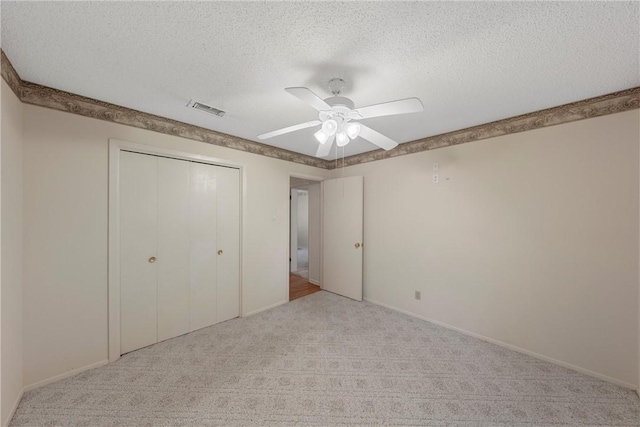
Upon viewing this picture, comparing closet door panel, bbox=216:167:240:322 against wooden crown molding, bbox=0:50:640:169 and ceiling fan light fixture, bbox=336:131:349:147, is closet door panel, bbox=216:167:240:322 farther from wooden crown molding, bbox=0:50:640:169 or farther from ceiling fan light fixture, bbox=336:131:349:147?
ceiling fan light fixture, bbox=336:131:349:147

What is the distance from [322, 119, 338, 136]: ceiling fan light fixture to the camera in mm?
1561

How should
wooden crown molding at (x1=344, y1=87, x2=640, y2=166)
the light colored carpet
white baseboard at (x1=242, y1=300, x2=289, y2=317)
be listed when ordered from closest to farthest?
1. the light colored carpet
2. wooden crown molding at (x1=344, y1=87, x2=640, y2=166)
3. white baseboard at (x1=242, y1=300, x2=289, y2=317)

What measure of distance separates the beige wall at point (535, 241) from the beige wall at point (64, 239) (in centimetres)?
330

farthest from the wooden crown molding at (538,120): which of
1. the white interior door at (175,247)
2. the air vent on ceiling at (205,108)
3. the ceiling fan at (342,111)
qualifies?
the white interior door at (175,247)

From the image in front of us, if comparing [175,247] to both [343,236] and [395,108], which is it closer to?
[343,236]

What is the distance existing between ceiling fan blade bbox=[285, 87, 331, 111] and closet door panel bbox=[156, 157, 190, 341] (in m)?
1.87

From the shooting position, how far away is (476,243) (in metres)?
2.59

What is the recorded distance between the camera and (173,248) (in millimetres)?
2514

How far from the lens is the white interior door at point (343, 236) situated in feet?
12.0

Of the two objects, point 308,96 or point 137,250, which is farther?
point 137,250

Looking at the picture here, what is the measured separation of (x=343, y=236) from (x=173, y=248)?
240 centimetres

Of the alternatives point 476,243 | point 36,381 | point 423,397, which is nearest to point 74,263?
point 36,381

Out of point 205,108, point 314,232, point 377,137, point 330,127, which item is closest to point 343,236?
point 314,232

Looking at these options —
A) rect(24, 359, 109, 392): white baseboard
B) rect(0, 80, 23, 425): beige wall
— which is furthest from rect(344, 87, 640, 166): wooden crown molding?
rect(24, 359, 109, 392): white baseboard
